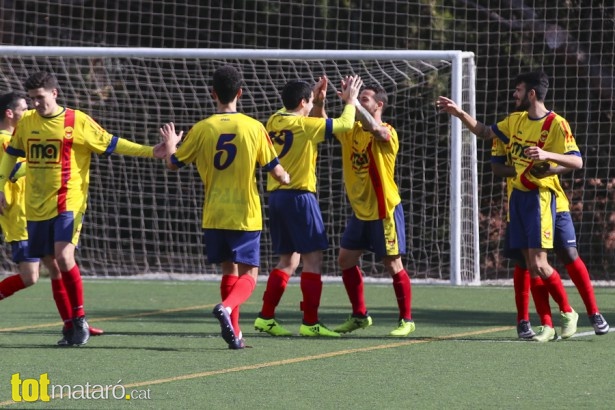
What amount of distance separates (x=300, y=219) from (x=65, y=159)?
1730 millimetres

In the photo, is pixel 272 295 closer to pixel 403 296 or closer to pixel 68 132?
pixel 403 296

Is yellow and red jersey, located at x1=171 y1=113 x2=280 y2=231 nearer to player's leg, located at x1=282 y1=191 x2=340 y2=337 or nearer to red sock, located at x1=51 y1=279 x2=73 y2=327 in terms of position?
player's leg, located at x1=282 y1=191 x2=340 y2=337

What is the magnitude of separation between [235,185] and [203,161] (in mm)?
284

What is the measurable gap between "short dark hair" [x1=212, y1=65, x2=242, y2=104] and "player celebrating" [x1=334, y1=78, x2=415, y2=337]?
4.00 ft

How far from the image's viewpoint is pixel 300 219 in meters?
9.70

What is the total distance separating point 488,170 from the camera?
18.1m

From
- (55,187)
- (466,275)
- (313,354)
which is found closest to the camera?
(313,354)

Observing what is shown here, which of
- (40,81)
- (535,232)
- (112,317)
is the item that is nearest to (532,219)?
(535,232)

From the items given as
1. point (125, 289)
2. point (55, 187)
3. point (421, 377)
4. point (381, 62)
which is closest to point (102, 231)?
point (125, 289)

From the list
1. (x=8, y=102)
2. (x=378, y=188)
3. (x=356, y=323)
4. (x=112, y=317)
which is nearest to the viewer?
(x=378, y=188)

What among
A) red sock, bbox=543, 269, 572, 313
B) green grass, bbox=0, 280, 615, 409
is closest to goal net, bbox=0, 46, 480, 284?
green grass, bbox=0, 280, 615, 409

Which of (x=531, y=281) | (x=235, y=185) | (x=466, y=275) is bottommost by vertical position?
(x=466, y=275)

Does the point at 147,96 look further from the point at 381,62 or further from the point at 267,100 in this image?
the point at 381,62

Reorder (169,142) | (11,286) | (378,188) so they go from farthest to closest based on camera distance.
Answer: (11,286)
(378,188)
(169,142)
